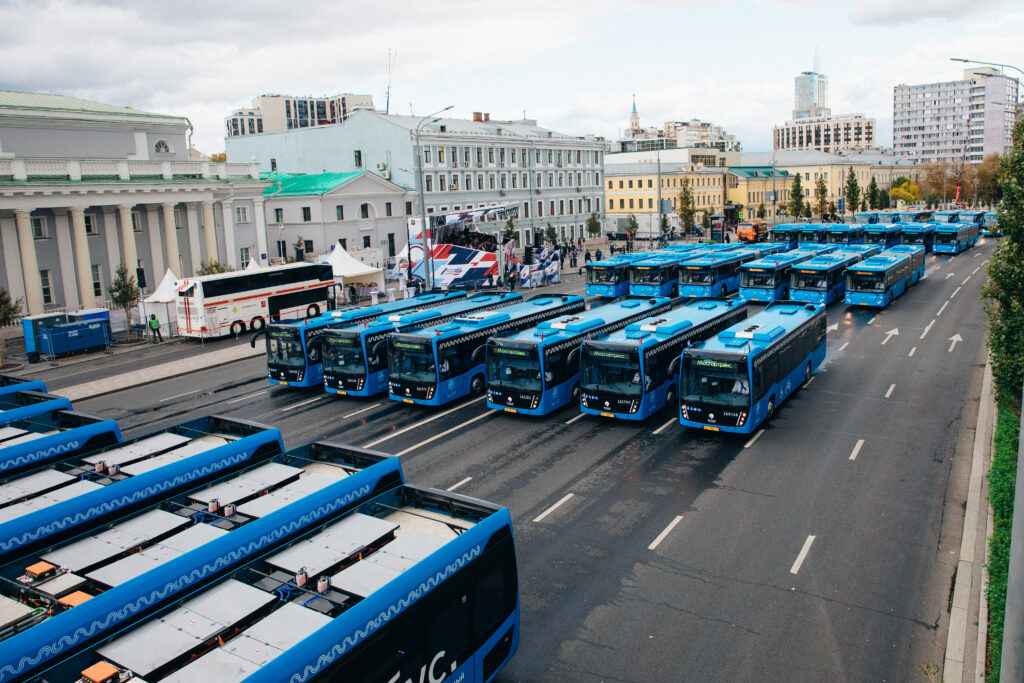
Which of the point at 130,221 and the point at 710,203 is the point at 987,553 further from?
the point at 710,203

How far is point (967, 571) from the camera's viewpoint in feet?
42.5

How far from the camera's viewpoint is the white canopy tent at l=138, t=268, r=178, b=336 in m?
41.2

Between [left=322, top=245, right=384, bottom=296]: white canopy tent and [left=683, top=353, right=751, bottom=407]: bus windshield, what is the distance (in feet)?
101

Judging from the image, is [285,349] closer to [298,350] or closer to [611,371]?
[298,350]

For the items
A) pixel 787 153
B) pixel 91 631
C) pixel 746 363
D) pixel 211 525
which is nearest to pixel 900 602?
pixel 746 363

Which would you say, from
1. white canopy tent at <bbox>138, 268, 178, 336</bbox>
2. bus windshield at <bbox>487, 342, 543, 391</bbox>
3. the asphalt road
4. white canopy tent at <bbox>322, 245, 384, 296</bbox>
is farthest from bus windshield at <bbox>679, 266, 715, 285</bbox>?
white canopy tent at <bbox>138, 268, 178, 336</bbox>

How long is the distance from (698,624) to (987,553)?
221 inches

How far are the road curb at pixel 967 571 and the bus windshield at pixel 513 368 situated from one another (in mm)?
11024

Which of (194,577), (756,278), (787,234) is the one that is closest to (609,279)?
(756,278)

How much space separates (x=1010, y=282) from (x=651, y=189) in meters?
89.4

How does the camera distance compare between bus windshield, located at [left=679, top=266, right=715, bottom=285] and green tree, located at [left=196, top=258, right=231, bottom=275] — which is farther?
green tree, located at [left=196, top=258, right=231, bottom=275]

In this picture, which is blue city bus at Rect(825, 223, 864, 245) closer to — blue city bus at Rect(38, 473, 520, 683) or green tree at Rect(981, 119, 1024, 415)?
green tree at Rect(981, 119, 1024, 415)

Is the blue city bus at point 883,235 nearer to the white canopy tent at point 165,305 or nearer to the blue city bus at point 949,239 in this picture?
the blue city bus at point 949,239

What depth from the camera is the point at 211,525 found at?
10.1 metres
